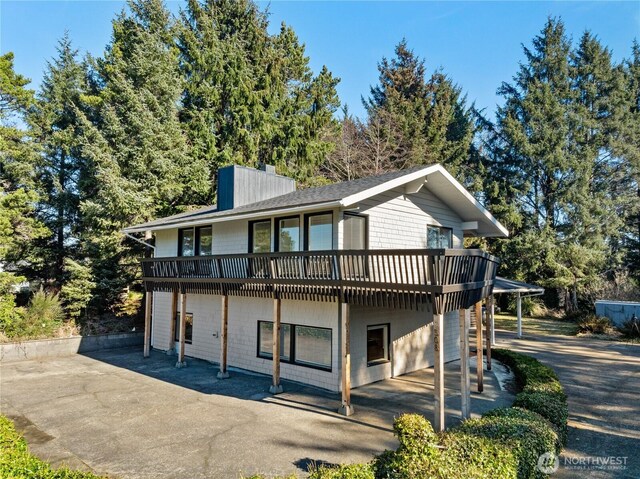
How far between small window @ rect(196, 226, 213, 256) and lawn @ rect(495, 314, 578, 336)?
1776cm

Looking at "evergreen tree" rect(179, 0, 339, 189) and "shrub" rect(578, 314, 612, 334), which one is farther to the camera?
"evergreen tree" rect(179, 0, 339, 189)

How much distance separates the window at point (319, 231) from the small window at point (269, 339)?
2715mm

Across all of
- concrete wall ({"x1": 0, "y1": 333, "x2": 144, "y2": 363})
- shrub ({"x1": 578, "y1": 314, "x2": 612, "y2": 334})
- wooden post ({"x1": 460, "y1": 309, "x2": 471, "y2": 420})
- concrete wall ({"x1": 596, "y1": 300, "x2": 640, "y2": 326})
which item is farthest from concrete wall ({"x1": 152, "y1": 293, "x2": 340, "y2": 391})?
Result: concrete wall ({"x1": 596, "y1": 300, "x2": 640, "y2": 326})

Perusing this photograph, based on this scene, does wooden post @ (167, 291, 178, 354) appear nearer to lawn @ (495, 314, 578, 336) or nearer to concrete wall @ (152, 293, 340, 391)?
concrete wall @ (152, 293, 340, 391)

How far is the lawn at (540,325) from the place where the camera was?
2149cm

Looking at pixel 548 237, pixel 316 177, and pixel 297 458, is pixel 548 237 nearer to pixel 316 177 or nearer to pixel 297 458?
pixel 316 177

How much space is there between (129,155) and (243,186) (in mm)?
9697

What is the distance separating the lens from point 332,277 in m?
9.19

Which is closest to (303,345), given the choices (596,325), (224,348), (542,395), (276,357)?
(276,357)

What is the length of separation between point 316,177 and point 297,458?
22395 millimetres

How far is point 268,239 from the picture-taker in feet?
41.2

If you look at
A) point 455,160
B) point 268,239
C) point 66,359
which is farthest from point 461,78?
point 66,359

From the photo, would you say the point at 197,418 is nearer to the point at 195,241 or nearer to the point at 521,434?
the point at 521,434

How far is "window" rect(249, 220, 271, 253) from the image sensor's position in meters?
12.6
